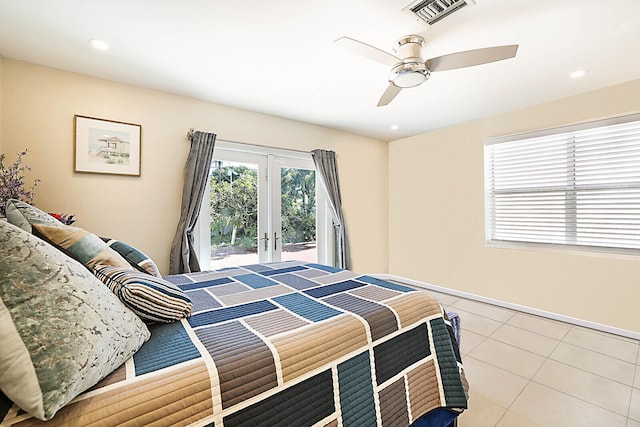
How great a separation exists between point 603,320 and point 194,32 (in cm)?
460

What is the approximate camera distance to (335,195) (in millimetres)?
4145

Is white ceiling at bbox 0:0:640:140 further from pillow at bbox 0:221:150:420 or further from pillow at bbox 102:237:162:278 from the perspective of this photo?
pillow at bbox 0:221:150:420

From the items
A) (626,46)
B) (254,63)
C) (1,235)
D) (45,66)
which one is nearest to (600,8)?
(626,46)

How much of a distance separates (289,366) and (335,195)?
3272 millimetres

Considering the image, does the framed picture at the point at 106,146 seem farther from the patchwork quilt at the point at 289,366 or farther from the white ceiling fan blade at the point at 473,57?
the white ceiling fan blade at the point at 473,57

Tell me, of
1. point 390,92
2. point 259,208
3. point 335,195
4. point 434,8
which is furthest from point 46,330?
point 335,195

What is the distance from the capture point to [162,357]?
0.93 metres

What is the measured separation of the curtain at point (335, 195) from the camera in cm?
400

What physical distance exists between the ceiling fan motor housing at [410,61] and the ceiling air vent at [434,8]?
200 mm

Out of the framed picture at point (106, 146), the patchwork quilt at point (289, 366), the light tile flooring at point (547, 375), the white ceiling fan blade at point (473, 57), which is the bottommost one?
the light tile flooring at point (547, 375)

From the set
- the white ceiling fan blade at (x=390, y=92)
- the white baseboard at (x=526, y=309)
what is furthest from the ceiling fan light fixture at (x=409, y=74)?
the white baseboard at (x=526, y=309)

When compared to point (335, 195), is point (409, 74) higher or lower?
higher

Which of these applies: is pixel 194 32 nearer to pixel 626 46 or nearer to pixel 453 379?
pixel 453 379

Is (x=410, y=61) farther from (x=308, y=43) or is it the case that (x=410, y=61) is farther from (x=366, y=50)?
(x=308, y=43)
